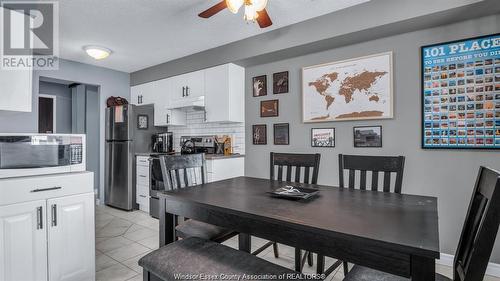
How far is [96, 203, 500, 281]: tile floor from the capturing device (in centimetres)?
226

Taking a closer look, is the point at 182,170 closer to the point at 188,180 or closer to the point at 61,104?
the point at 188,180

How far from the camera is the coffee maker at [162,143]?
4.43 m

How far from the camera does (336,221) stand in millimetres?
1108

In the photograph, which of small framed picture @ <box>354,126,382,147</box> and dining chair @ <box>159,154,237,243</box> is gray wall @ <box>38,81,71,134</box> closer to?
dining chair @ <box>159,154,237,243</box>

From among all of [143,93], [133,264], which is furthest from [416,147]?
[143,93]

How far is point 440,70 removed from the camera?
7.77ft

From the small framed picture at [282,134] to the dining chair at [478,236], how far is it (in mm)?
2130

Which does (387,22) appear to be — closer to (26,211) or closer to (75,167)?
(75,167)

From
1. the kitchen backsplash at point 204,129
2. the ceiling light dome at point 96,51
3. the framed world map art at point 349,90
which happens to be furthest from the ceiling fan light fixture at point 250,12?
the ceiling light dome at point 96,51

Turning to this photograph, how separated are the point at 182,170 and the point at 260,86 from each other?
75.6 inches

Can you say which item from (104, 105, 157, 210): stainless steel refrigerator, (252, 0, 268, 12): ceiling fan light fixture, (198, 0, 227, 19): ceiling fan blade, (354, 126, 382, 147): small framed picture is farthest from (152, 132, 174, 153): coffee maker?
(252, 0, 268, 12): ceiling fan light fixture

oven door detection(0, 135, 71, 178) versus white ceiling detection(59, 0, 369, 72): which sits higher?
white ceiling detection(59, 0, 369, 72)

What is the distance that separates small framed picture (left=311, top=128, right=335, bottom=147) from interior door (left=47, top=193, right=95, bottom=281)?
232 centimetres

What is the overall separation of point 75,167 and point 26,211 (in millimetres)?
406
